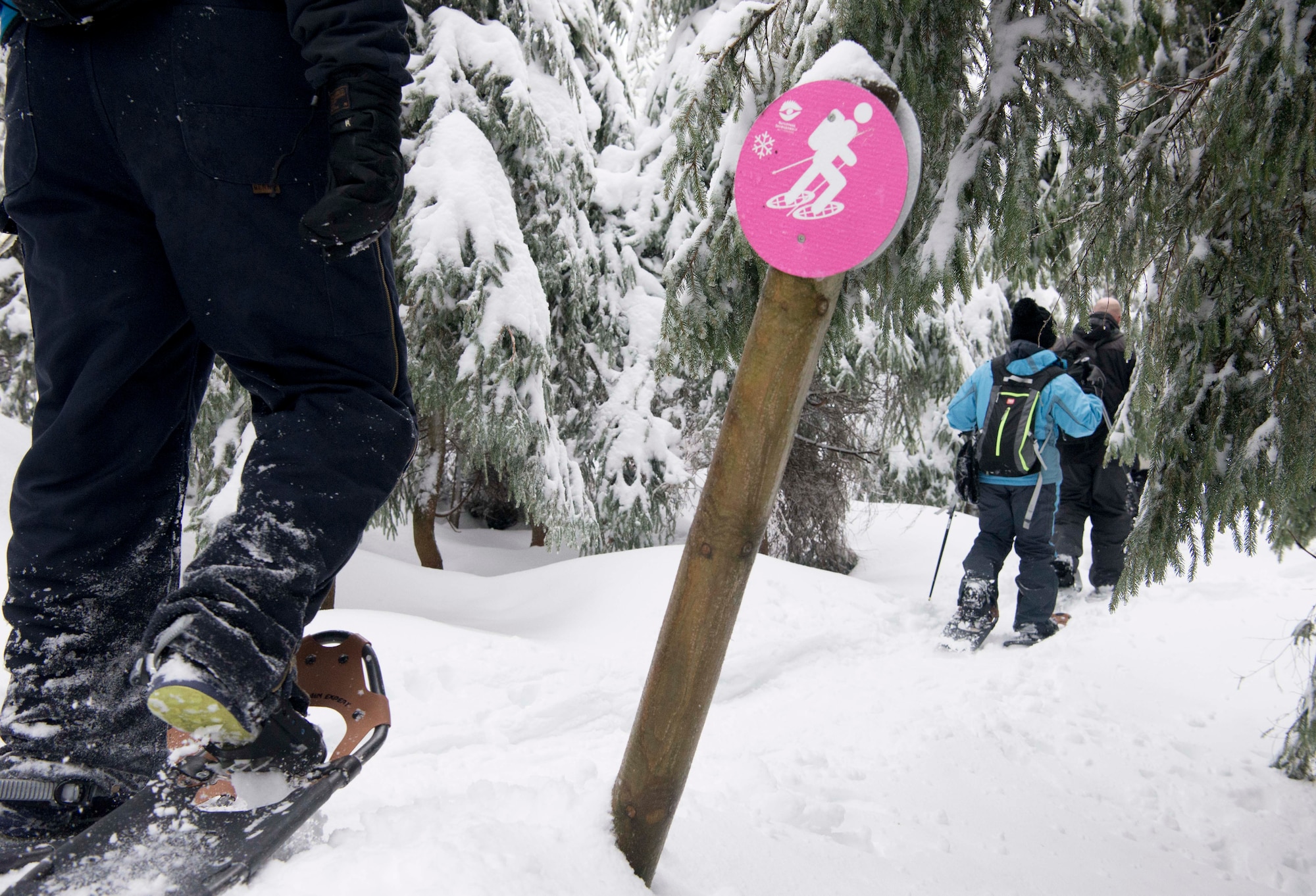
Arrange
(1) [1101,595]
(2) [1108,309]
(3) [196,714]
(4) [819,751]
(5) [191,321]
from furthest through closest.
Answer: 1. (1) [1101,595]
2. (2) [1108,309]
3. (4) [819,751]
4. (5) [191,321]
5. (3) [196,714]

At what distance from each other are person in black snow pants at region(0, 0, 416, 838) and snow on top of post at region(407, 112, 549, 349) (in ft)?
11.4

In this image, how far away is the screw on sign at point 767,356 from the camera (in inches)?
56.6

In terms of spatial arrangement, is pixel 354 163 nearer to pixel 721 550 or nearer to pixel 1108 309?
pixel 721 550

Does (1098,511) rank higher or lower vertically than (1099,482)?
lower

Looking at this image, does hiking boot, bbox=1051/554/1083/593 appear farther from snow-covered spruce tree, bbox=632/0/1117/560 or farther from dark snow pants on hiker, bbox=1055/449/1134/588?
snow-covered spruce tree, bbox=632/0/1117/560

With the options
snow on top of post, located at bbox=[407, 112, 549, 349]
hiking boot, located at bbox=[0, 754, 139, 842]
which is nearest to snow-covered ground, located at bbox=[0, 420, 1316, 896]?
hiking boot, located at bbox=[0, 754, 139, 842]

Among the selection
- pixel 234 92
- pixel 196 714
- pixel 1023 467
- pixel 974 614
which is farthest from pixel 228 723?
pixel 1023 467

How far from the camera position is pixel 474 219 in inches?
192

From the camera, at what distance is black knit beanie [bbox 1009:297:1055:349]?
4.90 meters

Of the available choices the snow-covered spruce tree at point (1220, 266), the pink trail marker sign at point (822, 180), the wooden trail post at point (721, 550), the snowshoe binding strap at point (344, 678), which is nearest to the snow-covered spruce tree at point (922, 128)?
the snow-covered spruce tree at point (1220, 266)

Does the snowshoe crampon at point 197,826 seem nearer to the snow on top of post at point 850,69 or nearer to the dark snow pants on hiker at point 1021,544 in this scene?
the snow on top of post at point 850,69

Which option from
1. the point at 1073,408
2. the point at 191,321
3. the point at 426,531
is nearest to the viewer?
the point at 191,321

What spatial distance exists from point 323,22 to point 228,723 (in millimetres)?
1038

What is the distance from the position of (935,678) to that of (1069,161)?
2.64m
